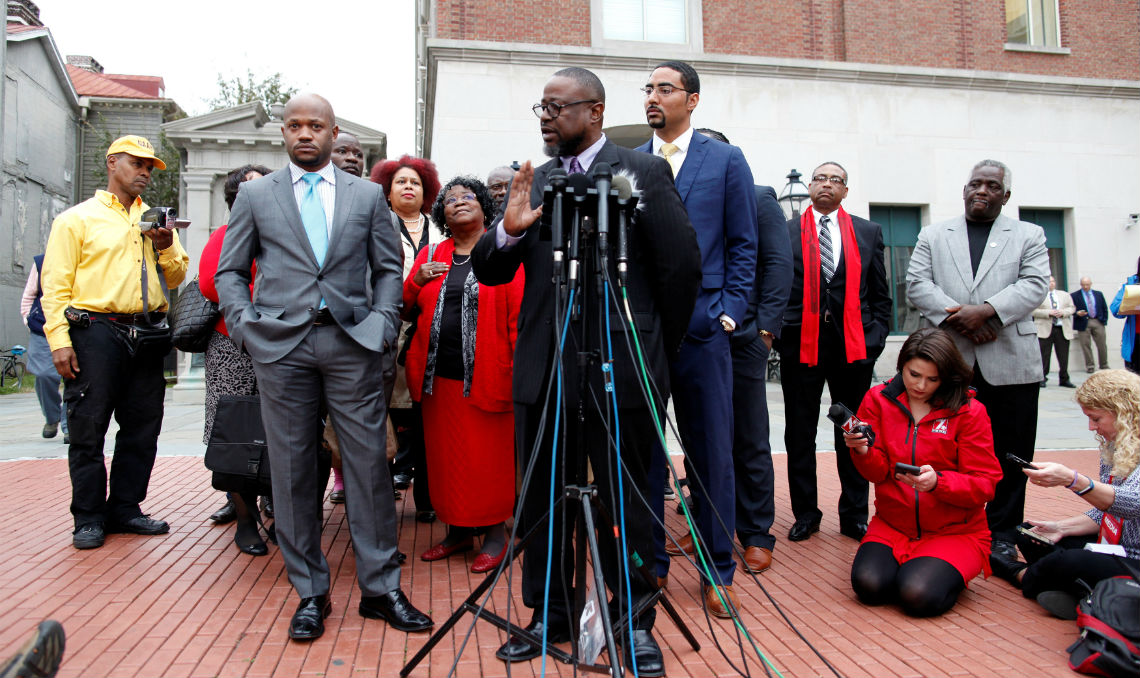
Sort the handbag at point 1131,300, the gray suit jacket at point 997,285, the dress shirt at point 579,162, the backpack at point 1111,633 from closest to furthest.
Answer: the backpack at point 1111,633 < the dress shirt at point 579,162 < the gray suit jacket at point 997,285 < the handbag at point 1131,300

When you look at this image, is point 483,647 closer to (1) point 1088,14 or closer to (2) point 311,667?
(2) point 311,667

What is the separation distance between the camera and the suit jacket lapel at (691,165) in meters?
3.91

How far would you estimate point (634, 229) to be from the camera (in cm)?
311

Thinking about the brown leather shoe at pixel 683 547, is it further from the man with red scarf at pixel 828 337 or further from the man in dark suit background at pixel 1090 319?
the man in dark suit background at pixel 1090 319

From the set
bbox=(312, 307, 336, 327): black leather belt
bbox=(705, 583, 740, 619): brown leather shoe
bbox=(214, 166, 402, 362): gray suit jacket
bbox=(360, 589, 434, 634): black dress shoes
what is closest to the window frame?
bbox=(214, 166, 402, 362): gray suit jacket

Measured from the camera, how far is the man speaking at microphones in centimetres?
302

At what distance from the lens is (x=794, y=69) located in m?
15.2

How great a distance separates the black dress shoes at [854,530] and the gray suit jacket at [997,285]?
1184mm

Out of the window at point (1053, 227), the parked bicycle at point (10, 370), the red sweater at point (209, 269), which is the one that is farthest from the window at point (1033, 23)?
the parked bicycle at point (10, 370)

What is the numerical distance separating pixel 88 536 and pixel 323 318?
240 centimetres

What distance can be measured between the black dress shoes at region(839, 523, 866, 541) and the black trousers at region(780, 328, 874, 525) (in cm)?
3

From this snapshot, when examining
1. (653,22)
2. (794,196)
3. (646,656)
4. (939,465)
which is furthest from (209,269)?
(653,22)

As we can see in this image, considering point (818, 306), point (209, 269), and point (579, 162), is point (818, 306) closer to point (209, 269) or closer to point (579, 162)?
point (579, 162)

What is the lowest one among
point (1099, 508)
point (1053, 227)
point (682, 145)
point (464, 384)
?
point (1099, 508)
